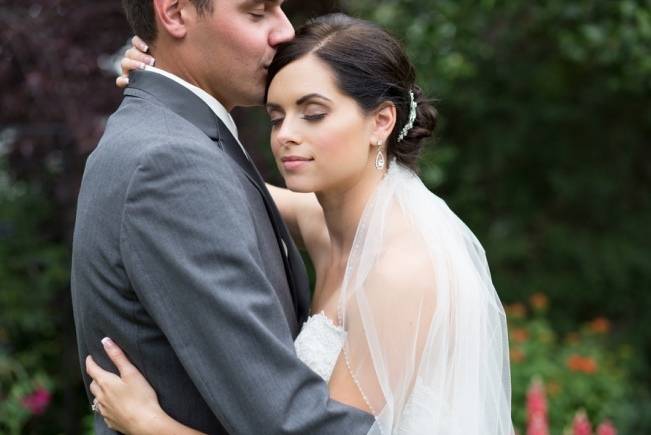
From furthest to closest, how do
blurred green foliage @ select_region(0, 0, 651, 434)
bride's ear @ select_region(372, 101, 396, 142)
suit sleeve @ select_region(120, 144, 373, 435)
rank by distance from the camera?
blurred green foliage @ select_region(0, 0, 651, 434)
bride's ear @ select_region(372, 101, 396, 142)
suit sleeve @ select_region(120, 144, 373, 435)

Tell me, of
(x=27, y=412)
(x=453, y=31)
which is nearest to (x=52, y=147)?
(x=27, y=412)

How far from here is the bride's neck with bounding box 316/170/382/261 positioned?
2.79 metres

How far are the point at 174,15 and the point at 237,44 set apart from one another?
0.53 ft

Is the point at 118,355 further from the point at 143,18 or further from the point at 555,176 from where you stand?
the point at 555,176

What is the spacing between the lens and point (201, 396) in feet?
7.46

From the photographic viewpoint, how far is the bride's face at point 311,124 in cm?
258

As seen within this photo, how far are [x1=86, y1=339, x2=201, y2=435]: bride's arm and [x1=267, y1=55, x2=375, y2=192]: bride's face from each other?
0.63 meters

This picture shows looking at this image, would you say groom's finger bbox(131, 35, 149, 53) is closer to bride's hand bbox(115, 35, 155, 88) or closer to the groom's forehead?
bride's hand bbox(115, 35, 155, 88)

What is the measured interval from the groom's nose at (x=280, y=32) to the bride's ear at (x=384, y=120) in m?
0.31

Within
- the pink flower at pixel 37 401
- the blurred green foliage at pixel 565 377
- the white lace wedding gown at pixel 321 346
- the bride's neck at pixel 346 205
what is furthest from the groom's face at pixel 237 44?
the blurred green foliage at pixel 565 377

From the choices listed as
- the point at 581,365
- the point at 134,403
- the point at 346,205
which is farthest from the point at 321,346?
the point at 581,365

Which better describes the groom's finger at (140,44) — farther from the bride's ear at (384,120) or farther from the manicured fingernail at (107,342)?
the manicured fingernail at (107,342)

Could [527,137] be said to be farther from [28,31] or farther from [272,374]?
[272,374]

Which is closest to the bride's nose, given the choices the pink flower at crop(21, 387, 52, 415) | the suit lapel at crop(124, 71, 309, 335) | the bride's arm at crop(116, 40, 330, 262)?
the suit lapel at crop(124, 71, 309, 335)
